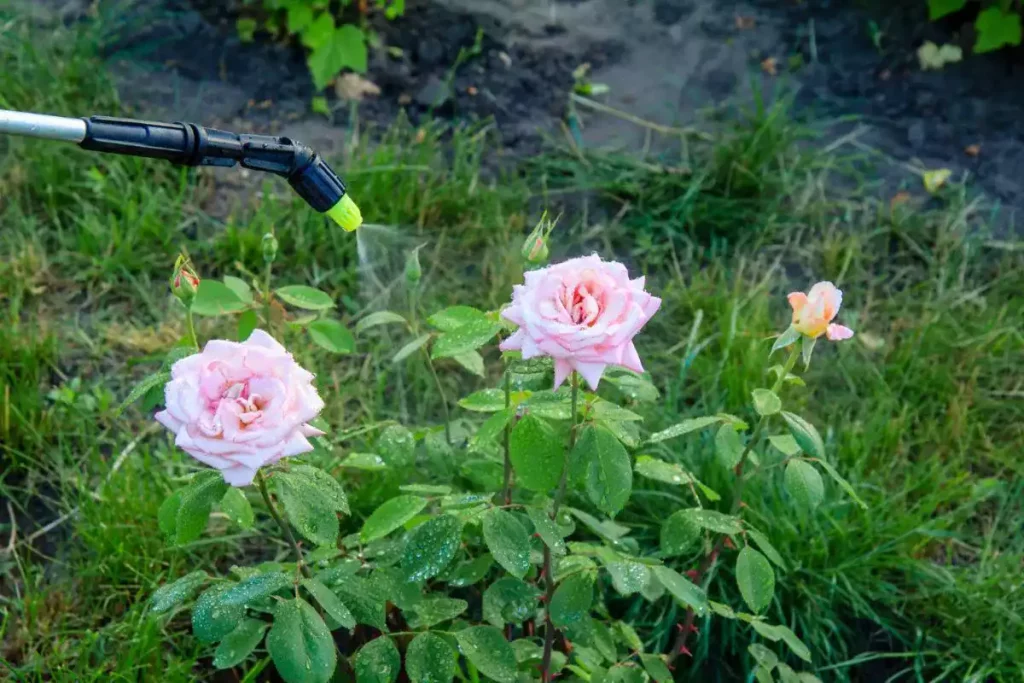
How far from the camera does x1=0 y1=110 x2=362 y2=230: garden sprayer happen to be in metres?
1.11

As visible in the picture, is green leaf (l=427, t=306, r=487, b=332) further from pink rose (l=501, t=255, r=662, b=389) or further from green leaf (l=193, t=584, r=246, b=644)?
green leaf (l=193, t=584, r=246, b=644)

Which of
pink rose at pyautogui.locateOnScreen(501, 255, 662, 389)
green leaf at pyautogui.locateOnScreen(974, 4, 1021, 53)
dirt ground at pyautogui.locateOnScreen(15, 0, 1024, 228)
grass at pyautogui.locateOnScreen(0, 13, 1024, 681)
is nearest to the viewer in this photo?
pink rose at pyautogui.locateOnScreen(501, 255, 662, 389)

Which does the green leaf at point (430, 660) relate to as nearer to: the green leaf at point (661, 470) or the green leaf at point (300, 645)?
the green leaf at point (300, 645)

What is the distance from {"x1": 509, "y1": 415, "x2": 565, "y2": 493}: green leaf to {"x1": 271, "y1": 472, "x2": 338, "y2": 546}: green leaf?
21 cm

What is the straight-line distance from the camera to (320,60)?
9.55 ft

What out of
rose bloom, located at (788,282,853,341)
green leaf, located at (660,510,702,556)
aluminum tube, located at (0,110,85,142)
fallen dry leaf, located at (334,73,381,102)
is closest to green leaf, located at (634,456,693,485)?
green leaf, located at (660,510,702,556)

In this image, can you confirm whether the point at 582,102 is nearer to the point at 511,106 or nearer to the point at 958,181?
the point at 511,106

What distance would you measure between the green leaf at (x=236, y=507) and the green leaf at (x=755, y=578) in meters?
0.63

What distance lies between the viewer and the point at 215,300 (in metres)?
Result: 1.61

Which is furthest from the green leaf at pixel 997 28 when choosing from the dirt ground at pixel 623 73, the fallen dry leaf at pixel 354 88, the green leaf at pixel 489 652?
the green leaf at pixel 489 652

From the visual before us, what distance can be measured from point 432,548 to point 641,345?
1169 mm

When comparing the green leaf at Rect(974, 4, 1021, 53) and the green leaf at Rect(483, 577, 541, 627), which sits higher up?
the green leaf at Rect(974, 4, 1021, 53)

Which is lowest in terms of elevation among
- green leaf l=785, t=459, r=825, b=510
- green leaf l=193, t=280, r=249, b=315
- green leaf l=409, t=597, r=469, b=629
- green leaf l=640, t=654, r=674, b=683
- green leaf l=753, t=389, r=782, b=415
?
green leaf l=640, t=654, r=674, b=683

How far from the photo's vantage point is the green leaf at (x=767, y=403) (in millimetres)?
1337
